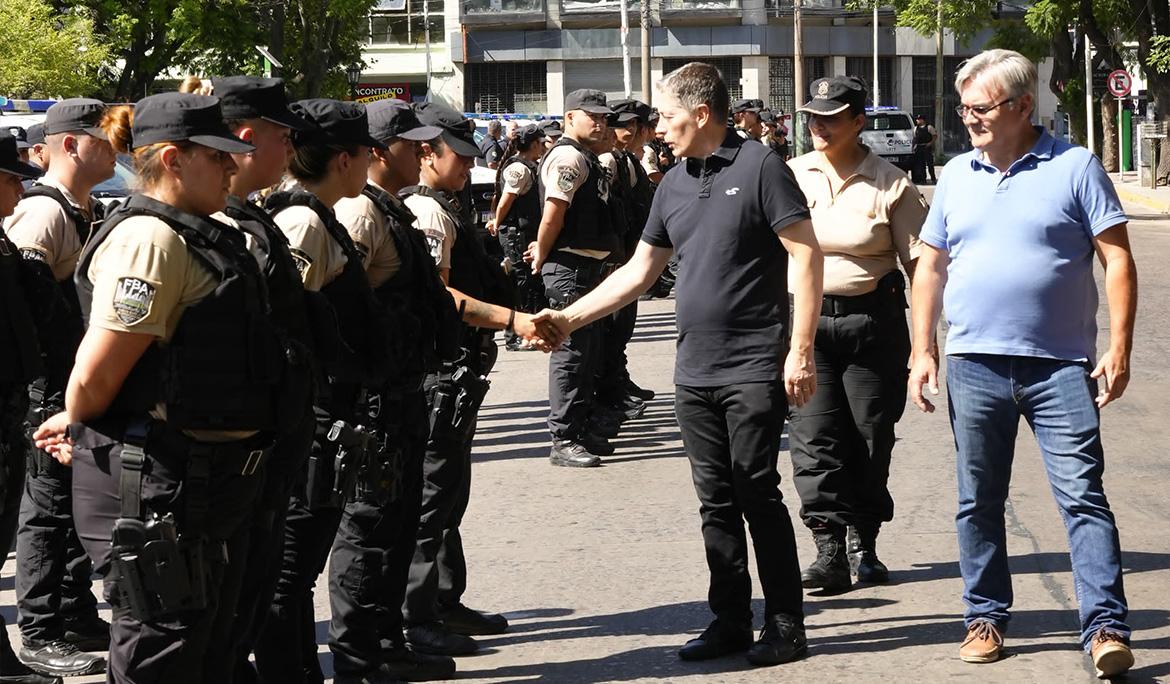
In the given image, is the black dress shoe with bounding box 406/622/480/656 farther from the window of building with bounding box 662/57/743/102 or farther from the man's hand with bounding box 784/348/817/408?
the window of building with bounding box 662/57/743/102

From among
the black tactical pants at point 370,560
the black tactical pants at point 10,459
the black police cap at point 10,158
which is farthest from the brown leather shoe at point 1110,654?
the black police cap at point 10,158

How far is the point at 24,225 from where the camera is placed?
18.6 ft

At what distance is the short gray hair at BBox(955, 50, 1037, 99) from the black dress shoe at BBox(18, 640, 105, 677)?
3.56 meters

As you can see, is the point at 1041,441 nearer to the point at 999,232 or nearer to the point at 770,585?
the point at 999,232

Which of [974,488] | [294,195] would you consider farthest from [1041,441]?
[294,195]

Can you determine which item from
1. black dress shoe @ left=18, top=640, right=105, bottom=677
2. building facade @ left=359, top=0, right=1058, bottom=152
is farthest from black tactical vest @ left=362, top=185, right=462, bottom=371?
building facade @ left=359, top=0, right=1058, bottom=152

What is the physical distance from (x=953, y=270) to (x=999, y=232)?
249mm

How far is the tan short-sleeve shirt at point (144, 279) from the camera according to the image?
358 centimetres

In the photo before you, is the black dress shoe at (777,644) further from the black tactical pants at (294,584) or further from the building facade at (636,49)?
the building facade at (636,49)

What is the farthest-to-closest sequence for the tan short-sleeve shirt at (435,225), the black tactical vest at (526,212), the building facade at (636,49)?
1. the building facade at (636,49)
2. the black tactical vest at (526,212)
3. the tan short-sleeve shirt at (435,225)

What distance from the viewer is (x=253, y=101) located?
13.9 feet

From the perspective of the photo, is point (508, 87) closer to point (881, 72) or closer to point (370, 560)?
point (881, 72)

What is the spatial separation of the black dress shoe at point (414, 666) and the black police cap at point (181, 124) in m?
2.12

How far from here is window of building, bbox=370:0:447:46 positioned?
216ft
